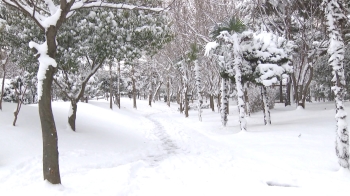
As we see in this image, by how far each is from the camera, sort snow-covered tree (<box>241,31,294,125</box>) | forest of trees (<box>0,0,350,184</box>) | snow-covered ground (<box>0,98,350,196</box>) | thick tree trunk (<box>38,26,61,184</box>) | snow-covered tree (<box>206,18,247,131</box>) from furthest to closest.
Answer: snow-covered tree (<box>241,31,294,125</box>) < snow-covered tree (<box>206,18,247,131</box>) < snow-covered ground (<box>0,98,350,196</box>) < forest of trees (<box>0,0,350,184</box>) < thick tree trunk (<box>38,26,61,184</box>)

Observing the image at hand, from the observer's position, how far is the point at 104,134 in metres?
11.6

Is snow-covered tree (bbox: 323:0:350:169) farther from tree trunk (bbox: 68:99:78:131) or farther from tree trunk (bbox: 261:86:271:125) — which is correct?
tree trunk (bbox: 68:99:78:131)

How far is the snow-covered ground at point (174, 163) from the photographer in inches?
206

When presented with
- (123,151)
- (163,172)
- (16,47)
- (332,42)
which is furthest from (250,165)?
(16,47)

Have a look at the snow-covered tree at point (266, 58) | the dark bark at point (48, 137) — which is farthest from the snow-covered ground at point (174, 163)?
the snow-covered tree at point (266, 58)

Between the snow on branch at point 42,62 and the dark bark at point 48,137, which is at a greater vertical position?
the snow on branch at point 42,62

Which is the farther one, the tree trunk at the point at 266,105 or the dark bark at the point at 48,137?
the tree trunk at the point at 266,105

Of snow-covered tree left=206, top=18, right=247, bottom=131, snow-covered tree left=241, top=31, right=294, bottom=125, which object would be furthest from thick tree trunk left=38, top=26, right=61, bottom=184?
snow-covered tree left=241, top=31, right=294, bottom=125

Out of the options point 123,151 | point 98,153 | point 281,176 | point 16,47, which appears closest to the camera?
point 281,176

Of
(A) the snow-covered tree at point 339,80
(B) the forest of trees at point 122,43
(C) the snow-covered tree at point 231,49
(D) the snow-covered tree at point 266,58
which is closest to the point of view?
(B) the forest of trees at point 122,43

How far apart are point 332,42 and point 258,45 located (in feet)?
23.5

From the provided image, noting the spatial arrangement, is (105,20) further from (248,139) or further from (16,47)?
(248,139)

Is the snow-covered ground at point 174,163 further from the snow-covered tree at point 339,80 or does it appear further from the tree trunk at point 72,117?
the snow-covered tree at point 339,80

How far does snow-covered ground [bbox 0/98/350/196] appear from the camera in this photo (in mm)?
5230
